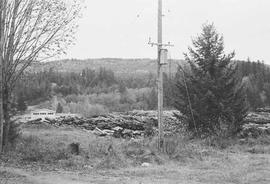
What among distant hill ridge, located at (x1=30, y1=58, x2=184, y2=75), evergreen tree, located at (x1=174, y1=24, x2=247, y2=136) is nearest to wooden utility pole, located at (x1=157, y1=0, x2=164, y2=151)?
evergreen tree, located at (x1=174, y1=24, x2=247, y2=136)

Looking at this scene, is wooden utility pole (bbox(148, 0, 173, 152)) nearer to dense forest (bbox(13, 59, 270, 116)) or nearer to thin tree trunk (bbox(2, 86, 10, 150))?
thin tree trunk (bbox(2, 86, 10, 150))

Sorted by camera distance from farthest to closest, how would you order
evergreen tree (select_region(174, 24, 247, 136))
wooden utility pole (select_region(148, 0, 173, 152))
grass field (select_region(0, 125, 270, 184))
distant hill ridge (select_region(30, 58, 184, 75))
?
distant hill ridge (select_region(30, 58, 184, 75)) < evergreen tree (select_region(174, 24, 247, 136)) < wooden utility pole (select_region(148, 0, 173, 152)) < grass field (select_region(0, 125, 270, 184))

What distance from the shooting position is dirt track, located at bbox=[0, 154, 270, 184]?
8773 mm

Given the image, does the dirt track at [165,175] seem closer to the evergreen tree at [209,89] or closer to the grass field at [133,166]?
the grass field at [133,166]

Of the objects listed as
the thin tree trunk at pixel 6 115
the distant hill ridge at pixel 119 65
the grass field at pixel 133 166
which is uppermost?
the distant hill ridge at pixel 119 65

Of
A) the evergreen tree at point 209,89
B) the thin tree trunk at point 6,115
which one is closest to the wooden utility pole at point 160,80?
the thin tree trunk at point 6,115

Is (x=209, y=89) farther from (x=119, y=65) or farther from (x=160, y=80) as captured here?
(x=119, y=65)

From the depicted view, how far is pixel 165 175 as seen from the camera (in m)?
9.64

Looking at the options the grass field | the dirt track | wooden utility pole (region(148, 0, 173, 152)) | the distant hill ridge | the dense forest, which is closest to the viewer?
the dirt track

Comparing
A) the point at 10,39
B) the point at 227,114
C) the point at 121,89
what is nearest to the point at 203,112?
the point at 227,114

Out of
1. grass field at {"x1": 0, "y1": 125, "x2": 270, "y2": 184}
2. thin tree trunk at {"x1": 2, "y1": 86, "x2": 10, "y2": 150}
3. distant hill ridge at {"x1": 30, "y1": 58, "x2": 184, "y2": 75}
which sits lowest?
grass field at {"x1": 0, "y1": 125, "x2": 270, "y2": 184}

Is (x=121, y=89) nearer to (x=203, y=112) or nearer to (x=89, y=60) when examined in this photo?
(x=89, y=60)

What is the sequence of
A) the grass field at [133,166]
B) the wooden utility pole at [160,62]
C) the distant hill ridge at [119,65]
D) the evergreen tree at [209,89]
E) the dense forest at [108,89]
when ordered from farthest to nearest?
the distant hill ridge at [119,65] < the dense forest at [108,89] < the evergreen tree at [209,89] < the wooden utility pole at [160,62] < the grass field at [133,166]

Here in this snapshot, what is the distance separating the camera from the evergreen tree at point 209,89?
2173cm
